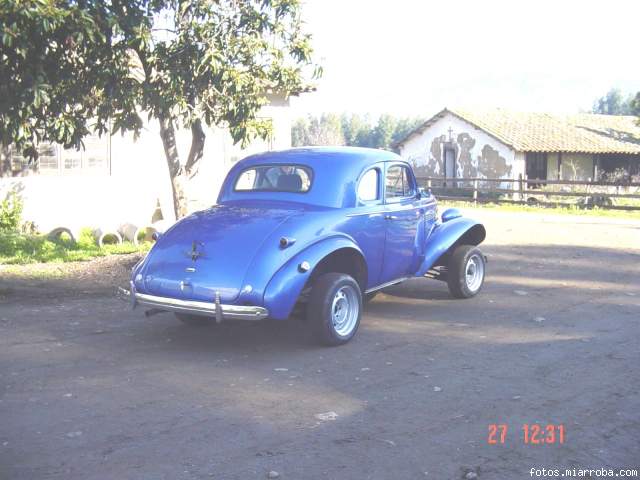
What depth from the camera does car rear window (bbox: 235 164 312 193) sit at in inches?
313

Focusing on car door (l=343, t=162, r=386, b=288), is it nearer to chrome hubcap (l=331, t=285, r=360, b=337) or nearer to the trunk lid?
chrome hubcap (l=331, t=285, r=360, b=337)

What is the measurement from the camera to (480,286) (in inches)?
388

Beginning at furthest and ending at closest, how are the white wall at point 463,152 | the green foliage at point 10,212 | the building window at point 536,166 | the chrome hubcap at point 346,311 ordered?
the building window at point 536,166 < the white wall at point 463,152 < the green foliage at point 10,212 < the chrome hubcap at point 346,311

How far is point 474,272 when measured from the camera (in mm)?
9766

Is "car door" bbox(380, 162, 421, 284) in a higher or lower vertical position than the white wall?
lower

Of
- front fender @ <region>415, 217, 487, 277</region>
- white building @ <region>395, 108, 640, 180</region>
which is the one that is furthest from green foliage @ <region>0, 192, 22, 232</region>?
white building @ <region>395, 108, 640, 180</region>

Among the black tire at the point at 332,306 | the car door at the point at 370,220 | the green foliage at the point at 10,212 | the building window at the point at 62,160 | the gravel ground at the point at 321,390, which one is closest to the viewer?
the gravel ground at the point at 321,390

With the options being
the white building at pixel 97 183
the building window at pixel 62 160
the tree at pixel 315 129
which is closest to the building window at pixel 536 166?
the tree at pixel 315 129

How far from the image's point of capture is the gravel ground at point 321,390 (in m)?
4.52

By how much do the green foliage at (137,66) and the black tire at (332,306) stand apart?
153 inches

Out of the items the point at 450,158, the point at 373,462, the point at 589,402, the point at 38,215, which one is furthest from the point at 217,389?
the point at 450,158

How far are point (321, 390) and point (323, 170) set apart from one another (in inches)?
108

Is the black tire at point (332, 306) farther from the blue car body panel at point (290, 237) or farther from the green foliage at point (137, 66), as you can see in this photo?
the green foliage at point (137, 66)

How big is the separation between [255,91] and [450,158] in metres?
30.7
